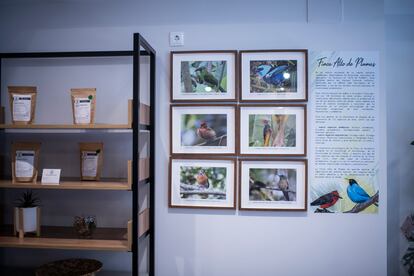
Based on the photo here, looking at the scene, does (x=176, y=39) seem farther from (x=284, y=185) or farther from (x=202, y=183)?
(x=284, y=185)

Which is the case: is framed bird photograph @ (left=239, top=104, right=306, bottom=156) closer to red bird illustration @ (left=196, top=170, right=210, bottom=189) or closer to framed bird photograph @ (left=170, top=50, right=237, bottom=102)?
framed bird photograph @ (left=170, top=50, right=237, bottom=102)

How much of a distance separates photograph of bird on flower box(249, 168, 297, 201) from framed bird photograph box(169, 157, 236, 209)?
14cm

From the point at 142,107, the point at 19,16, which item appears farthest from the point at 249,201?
the point at 19,16

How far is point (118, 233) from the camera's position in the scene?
2.04 meters

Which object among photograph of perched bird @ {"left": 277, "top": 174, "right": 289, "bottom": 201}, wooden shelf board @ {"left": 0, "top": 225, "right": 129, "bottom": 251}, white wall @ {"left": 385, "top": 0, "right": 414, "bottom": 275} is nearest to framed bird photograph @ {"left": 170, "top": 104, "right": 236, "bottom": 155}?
photograph of perched bird @ {"left": 277, "top": 174, "right": 289, "bottom": 201}

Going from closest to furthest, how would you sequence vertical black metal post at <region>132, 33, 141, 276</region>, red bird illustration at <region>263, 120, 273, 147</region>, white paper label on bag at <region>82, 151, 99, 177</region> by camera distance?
vertical black metal post at <region>132, 33, 141, 276</region>, white paper label on bag at <region>82, 151, 99, 177</region>, red bird illustration at <region>263, 120, 273, 147</region>

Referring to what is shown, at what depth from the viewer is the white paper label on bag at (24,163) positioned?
1.90 m

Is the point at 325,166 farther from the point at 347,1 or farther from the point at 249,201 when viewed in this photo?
the point at 347,1

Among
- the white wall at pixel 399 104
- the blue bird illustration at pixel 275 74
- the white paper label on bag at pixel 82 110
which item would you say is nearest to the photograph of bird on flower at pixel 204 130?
the blue bird illustration at pixel 275 74

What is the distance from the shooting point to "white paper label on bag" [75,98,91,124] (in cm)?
186

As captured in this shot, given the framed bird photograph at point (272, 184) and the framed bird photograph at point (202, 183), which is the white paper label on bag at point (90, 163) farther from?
the framed bird photograph at point (272, 184)

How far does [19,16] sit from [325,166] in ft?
8.06

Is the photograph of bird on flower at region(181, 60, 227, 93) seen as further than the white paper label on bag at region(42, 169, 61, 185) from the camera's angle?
Yes

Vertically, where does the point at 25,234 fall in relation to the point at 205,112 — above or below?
below
